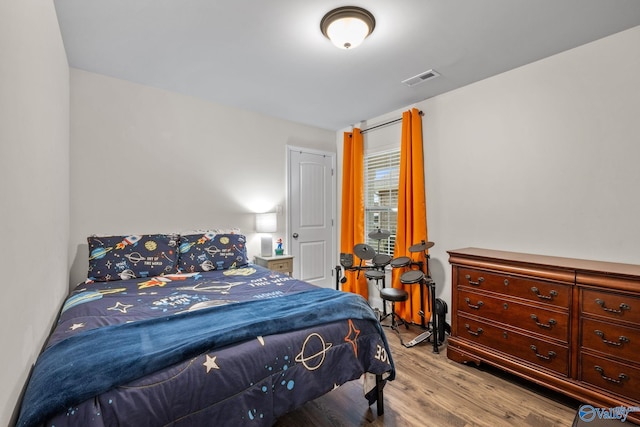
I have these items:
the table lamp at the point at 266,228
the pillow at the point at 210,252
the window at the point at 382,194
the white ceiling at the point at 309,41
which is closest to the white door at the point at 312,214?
the table lamp at the point at 266,228

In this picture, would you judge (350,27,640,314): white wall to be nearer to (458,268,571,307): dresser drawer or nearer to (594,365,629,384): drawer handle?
(458,268,571,307): dresser drawer

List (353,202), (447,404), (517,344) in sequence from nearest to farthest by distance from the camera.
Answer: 1. (447,404)
2. (517,344)
3. (353,202)

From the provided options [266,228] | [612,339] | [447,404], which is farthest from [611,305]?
[266,228]

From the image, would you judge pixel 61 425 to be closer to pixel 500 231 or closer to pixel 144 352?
pixel 144 352

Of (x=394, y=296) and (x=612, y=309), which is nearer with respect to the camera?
(x=612, y=309)

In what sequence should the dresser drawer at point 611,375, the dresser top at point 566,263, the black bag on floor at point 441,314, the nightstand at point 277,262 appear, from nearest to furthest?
1. the dresser drawer at point 611,375
2. the dresser top at point 566,263
3. the black bag on floor at point 441,314
4. the nightstand at point 277,262

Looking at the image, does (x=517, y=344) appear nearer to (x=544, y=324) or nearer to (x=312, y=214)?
(x=544, y=324)

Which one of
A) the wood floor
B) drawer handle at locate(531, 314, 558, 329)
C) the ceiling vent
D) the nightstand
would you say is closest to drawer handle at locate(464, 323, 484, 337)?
the wood floor

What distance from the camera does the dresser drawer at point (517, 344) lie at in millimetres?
1970

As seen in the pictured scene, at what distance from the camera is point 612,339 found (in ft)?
5.79

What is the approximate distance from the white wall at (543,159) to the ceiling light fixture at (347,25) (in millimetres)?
1598

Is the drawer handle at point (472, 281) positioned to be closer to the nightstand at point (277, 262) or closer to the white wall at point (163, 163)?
the nightstand at point (277, 262)

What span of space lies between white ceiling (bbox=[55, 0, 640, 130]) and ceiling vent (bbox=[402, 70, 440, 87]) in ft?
0.23

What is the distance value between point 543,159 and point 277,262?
9.43 feet
